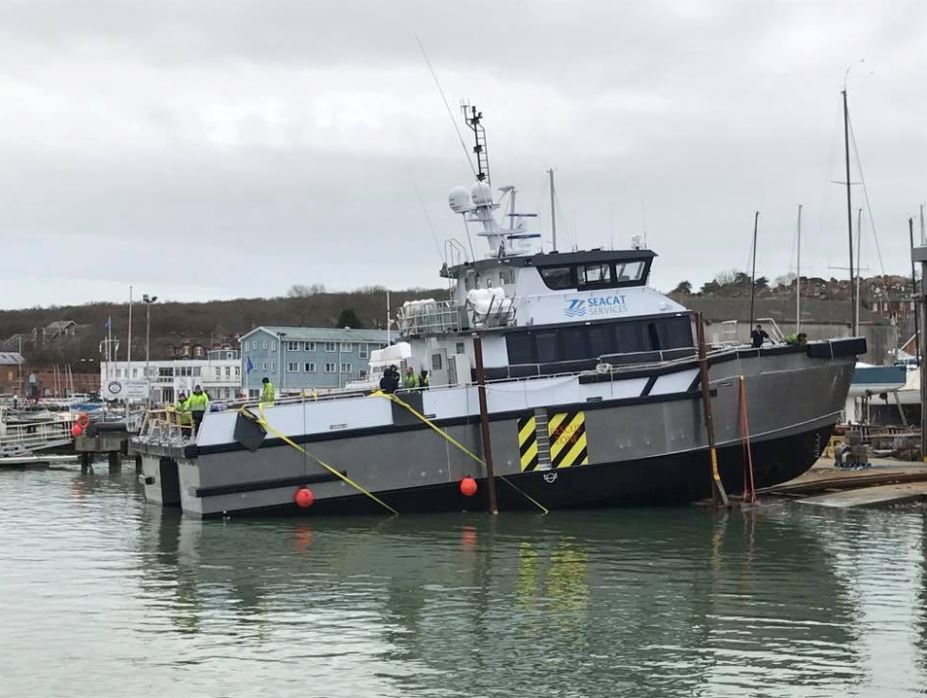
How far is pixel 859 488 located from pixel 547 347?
6809 millimetres

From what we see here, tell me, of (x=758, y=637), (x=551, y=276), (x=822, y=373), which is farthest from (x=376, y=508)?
(x=758, y=637)

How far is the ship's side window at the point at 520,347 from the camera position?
24.7 metres

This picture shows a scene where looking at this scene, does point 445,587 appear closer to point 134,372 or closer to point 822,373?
point 822,373

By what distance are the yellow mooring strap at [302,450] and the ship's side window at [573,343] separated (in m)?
4.64

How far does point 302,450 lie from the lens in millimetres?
23422

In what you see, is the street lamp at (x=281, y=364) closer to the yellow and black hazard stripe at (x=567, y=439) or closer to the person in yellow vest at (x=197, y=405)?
the person in yellow vest at (x=197, y=405)

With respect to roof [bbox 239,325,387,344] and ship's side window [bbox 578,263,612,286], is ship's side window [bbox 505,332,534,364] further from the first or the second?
roof [bbox 239,325,387,344]

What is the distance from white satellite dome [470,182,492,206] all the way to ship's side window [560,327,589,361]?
3.73m

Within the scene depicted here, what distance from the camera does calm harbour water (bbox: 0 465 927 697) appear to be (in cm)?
1231

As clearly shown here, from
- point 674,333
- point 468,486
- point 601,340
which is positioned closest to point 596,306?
point 601,340

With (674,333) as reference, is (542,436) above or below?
below

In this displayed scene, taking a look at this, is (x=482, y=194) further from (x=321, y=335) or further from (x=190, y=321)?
(x=190, y=321)

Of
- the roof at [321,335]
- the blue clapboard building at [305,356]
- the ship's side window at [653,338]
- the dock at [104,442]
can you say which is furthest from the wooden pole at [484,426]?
the roof at [321,335]

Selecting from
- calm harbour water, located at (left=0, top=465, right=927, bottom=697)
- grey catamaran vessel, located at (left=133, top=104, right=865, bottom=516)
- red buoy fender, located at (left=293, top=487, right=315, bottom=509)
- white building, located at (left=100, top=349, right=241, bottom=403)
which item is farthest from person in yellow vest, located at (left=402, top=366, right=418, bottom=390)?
white building, located at (left=100, top=349, right=241, bottom=403)
